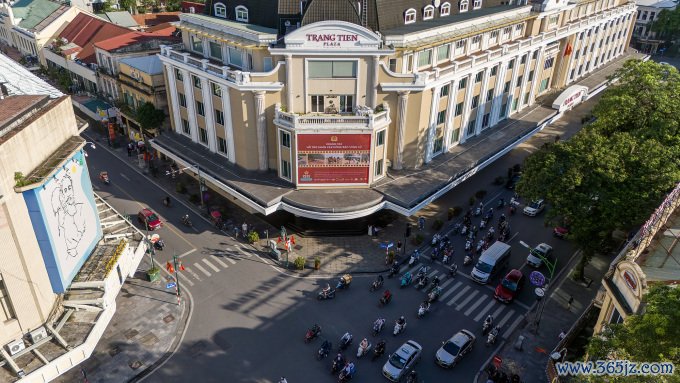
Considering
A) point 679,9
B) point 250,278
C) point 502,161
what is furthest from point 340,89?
point 679,9

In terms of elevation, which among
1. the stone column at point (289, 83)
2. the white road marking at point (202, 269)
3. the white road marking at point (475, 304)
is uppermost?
the stone column at point (289, 83)

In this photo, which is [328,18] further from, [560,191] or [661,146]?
[661,146]

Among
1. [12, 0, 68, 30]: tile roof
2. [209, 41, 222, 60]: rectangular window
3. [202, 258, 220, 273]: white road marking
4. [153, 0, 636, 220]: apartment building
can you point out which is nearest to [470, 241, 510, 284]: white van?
[153, 0, 636, 220]: apartment building

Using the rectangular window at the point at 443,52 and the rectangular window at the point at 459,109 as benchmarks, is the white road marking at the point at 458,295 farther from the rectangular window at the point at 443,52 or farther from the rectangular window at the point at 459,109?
the rectangular window at the point at 443,52

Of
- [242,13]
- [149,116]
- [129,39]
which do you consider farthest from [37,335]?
[129,39]

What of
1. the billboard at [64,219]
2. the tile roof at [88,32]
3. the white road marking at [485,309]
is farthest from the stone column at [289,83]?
the tile roof at [88,32]

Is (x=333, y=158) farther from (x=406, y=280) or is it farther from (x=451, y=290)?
(x=451, y=290)
